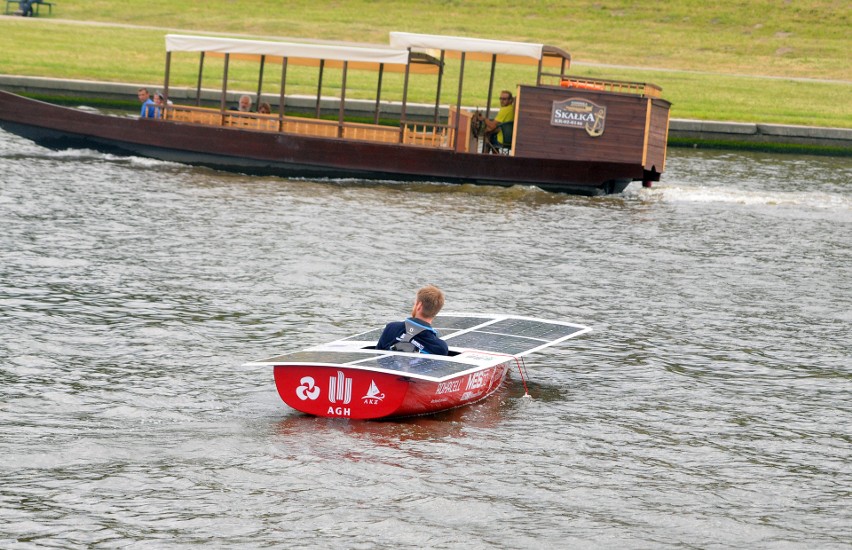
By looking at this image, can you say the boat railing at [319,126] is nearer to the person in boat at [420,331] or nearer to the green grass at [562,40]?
the green grass at [562,40]

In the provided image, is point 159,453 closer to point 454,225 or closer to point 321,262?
point 321,262

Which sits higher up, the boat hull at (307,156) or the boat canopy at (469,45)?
the boat canopy at (469,45)

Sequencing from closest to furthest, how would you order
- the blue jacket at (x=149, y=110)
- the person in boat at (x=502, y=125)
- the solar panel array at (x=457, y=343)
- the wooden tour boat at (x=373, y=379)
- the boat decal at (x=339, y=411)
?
the wooden tour boat at (x=373, y=379) → the solar panel array at (x=457, y=343) → the boat decal at (x=339, y=411) → the person in boat at (x=502, y=125) → the blue jacket at (x=149, y=110)

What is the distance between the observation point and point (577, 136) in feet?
92.3

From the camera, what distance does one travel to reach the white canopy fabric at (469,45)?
27.5 metres

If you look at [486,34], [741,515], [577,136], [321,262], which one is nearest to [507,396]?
[741,515]

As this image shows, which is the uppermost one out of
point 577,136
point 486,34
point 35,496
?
point 486,34

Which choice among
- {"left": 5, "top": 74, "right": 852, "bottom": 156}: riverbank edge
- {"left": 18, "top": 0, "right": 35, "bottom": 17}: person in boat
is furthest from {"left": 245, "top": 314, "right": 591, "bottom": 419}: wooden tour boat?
{"left": 18, "top": 0, "right": 35, "bottom": 17}: person in boat

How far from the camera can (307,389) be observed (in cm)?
1185

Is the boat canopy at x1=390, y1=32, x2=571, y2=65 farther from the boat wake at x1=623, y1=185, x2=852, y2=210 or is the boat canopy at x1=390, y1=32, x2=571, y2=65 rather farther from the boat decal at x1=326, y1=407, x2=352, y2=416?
the boat decal at x1=326, y1=407, x2=352, y2=416

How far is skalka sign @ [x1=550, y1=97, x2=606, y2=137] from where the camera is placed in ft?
91.2

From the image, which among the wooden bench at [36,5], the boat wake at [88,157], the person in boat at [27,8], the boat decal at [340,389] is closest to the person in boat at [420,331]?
the boat decal at [340,389]

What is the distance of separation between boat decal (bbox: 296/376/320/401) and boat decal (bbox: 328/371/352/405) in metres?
0.14

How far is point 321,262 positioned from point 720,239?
7.94 meters
